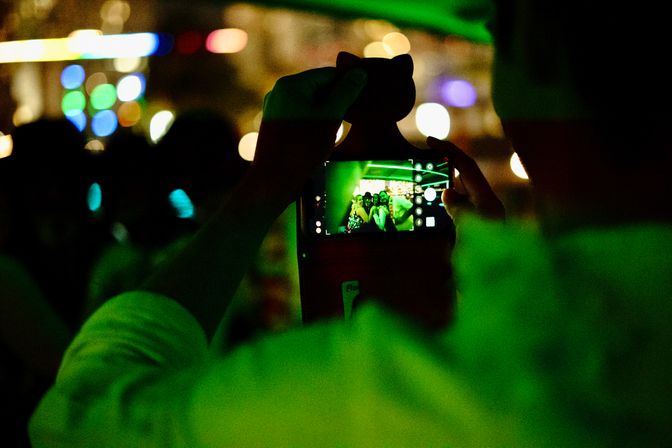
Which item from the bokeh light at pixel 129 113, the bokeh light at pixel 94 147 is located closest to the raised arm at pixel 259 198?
the bokeh light at pixel 94 147

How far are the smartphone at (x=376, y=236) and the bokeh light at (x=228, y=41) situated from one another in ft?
13.3

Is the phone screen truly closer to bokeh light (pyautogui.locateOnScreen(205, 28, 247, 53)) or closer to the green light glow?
the green light glow

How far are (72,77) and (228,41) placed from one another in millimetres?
1251

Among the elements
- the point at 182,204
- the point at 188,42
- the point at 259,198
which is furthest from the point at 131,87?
the point at 259,198

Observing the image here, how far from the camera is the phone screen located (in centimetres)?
83

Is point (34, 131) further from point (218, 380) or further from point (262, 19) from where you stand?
point (262, 19)

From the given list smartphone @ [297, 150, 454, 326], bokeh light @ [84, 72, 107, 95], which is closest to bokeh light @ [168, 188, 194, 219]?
smartphone @ [297, 150, 454, 326]

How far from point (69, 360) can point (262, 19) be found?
4.77 m

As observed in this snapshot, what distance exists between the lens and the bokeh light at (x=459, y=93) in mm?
3884

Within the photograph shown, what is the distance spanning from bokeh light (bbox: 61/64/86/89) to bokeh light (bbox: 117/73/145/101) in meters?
0.30

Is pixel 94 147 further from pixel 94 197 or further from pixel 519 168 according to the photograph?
pixel 519 168

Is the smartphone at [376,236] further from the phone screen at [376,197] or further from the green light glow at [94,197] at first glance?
the green light glow at [94,197]

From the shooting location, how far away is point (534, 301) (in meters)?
0.31

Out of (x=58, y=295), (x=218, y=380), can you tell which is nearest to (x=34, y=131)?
(x=58, y=295)
